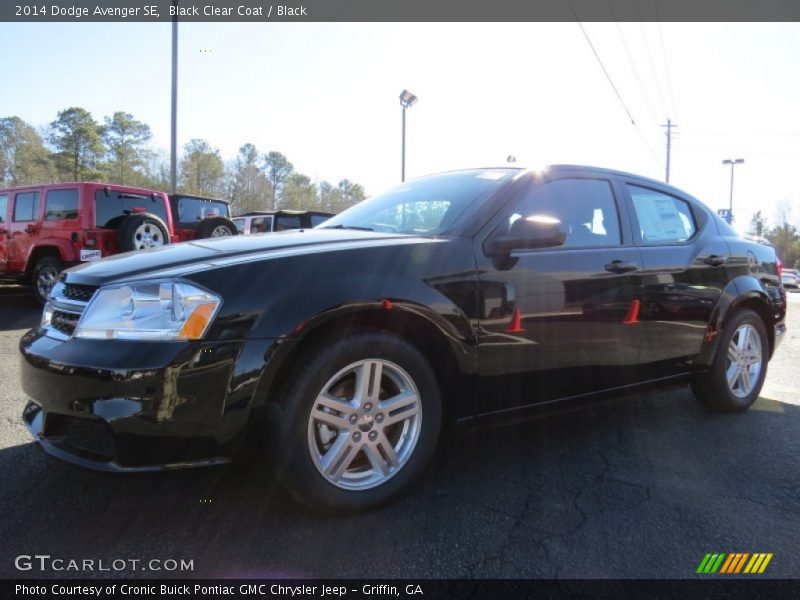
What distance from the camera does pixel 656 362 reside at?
3.32 metres

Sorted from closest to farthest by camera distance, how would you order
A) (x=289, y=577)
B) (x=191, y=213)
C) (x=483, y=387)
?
(x=289, y=577) → (x=483, y=387) → (x=191, y=213)

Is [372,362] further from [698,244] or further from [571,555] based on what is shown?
[698,244]

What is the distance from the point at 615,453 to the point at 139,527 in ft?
8.19

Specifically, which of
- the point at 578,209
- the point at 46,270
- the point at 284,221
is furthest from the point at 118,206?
the point at 578,209

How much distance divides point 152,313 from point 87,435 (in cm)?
51

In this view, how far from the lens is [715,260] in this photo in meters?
3.72

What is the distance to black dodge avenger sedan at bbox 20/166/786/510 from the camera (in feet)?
6.43

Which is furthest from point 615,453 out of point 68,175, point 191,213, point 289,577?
point 68,175

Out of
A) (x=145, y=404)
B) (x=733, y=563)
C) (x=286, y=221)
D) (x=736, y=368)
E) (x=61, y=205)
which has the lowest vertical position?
(x=733, y=563)

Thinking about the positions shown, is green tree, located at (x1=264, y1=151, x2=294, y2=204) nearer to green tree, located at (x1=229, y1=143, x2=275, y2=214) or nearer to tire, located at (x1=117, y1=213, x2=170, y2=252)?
green tree, located at (x1=229, y1=143, x2=275, y2=214)

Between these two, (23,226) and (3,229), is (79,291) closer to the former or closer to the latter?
(23,226)

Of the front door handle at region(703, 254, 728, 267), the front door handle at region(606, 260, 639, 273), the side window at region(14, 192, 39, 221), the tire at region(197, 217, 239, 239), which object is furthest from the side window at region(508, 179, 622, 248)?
the side window at region(14, 192, 39, 221)

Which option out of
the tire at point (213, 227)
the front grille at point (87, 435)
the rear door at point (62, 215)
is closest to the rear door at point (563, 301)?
the front grille at point (87, 435)

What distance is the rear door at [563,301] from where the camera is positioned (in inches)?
103
